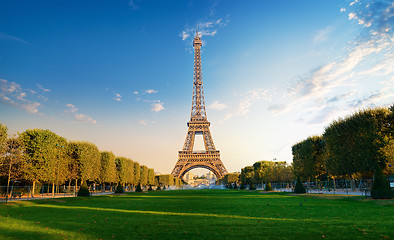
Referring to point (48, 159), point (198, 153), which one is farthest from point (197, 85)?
point (48, 159)

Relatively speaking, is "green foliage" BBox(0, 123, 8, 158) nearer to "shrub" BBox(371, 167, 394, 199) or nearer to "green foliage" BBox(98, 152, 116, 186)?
"green foliage" BBox(98, 152, 116, 186)

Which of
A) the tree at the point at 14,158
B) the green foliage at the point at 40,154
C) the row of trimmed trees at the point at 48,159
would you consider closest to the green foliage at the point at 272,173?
the row of trimmed trees at the point at 48,159

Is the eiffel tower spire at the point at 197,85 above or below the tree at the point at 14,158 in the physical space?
above

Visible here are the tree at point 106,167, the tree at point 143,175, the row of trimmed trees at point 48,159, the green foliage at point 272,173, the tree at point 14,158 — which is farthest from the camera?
the tree at point 143,175

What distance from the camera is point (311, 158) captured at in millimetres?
41031

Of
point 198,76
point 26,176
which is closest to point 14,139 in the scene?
point 26,176

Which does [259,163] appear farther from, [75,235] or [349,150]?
[75,235]

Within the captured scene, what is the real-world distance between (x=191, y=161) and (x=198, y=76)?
32.3 m

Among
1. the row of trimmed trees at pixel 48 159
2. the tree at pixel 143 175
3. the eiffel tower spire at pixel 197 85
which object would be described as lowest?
the tree at pixel 143 175

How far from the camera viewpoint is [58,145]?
120 ft

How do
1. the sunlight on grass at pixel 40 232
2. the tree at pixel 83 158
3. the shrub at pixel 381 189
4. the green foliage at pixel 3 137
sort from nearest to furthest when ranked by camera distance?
the sunlight on grass at pixel 40 232 < the shrub at pixel 381 189 < the green foliage at pixel 3 137 < the tree at pixel 83 158

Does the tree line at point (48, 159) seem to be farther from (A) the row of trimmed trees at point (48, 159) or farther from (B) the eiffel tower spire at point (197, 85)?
(B) the eiffel tower spire at point (197, 85)

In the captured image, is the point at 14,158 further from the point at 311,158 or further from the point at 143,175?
the point at 143,175

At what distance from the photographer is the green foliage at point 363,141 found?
25.5m
